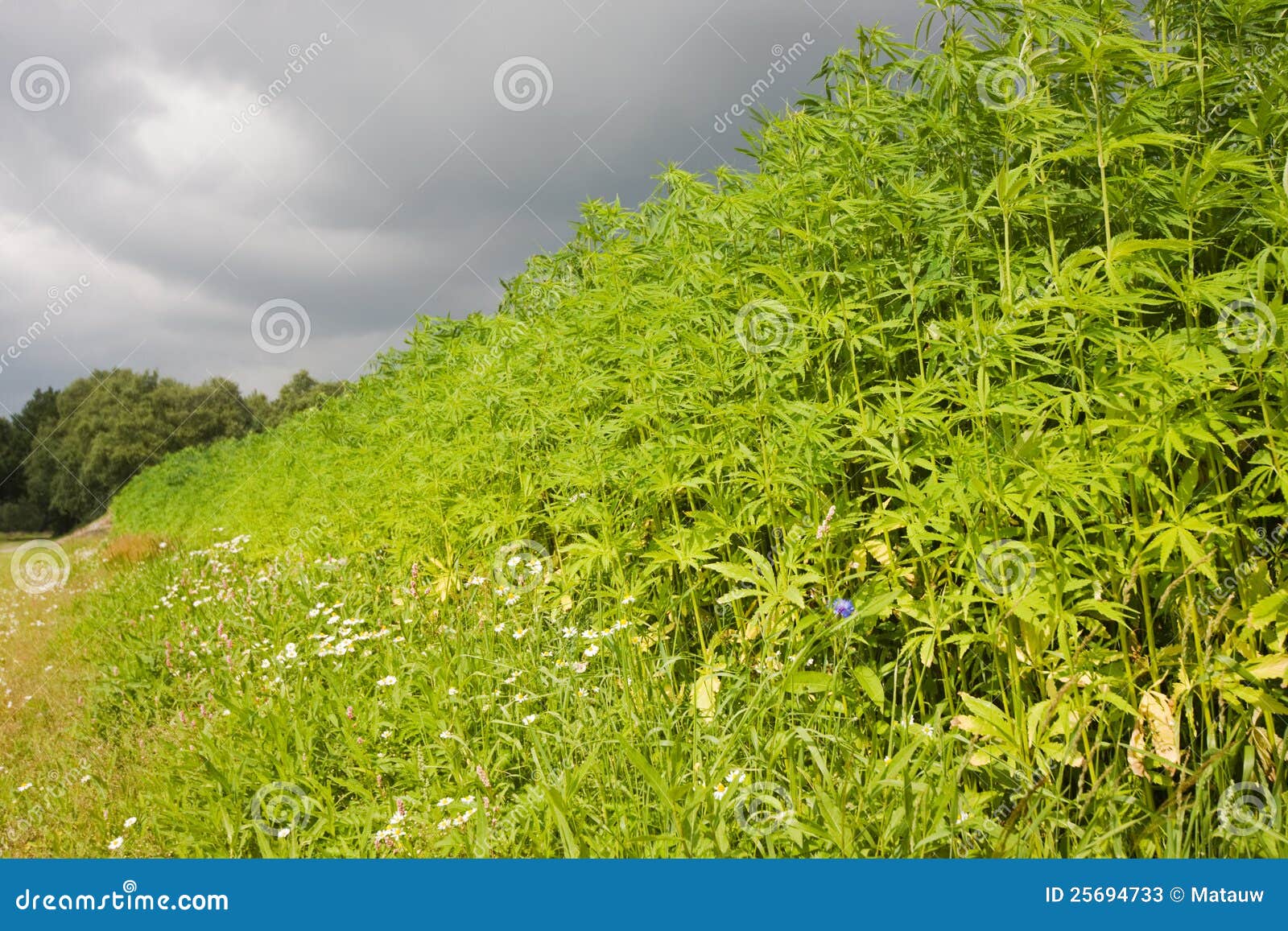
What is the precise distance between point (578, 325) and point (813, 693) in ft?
7.64

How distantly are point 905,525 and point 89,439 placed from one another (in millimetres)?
48049

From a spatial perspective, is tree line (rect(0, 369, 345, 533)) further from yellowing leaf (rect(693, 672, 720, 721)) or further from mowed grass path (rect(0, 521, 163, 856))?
yellowing leaf (rect(693, 672, 720, 721))

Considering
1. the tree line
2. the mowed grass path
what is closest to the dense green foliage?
the mowed grass path

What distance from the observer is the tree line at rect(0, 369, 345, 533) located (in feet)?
125

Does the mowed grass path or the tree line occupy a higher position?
the tree line

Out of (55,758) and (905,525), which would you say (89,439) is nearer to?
(55,758)

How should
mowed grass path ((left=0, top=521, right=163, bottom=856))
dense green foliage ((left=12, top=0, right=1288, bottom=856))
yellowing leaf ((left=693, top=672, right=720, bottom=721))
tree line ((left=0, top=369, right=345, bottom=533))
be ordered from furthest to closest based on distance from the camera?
tree line ((left=0, top=369, right=345, bottom=533)), mowed grass path ((left=0, top=521, right=163, bottom=856)), yellowing leaf ((left=693, top=672, right=720, bottom=721)), dense green foliage ((left=12, top=0, right=1288, bottom=856))

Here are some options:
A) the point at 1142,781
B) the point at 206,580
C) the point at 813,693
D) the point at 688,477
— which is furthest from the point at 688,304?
the point at 206,580

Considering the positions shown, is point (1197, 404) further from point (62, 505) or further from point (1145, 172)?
point (62, 505)

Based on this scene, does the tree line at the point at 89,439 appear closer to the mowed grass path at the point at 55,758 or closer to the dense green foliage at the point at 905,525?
the mowed grass path at the point at 55,758

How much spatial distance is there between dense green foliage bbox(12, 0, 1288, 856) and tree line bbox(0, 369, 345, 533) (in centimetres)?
3670

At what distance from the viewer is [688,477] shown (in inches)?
118

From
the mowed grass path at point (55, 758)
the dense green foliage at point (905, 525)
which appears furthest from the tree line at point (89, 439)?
the dense green foliage at point (905, 525)

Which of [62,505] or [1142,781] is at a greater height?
[62,505]
